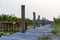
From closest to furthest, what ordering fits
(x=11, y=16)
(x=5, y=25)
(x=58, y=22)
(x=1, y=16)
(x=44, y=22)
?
(x=58, y=22)
(x=44, y=22)
(x=5, y=25)
(x=1, y=16)
(x=11, y=16)

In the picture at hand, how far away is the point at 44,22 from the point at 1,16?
16104 mm

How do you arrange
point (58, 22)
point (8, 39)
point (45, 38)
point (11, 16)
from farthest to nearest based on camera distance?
point (11, 16), point (8, 39), point (58, 22), point (45, 38)

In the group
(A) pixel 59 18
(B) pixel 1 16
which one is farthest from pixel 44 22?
(A) pixel 59 18

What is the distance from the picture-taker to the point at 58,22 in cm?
223

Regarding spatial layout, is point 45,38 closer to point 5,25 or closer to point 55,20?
point 55,20

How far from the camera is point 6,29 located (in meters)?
23.1

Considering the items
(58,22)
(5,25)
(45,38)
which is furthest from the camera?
(5,25)

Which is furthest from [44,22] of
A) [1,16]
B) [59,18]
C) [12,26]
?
[59,18]

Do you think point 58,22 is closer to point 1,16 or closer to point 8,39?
point 8,39

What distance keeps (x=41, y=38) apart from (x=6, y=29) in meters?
21.3

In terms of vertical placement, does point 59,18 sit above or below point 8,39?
above

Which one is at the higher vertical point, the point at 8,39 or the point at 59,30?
the point at 59,30

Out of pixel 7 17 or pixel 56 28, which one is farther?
pixel 7 17

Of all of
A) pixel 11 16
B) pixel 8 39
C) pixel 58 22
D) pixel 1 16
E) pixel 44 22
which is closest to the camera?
pixel 58 22
